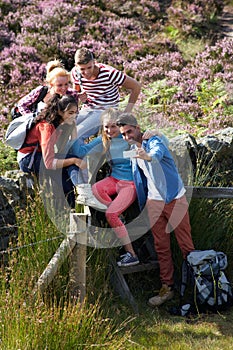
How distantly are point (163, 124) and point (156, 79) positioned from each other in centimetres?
270

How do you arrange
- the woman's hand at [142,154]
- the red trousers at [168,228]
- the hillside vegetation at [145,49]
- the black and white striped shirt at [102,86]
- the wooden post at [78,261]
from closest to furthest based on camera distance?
the wooden post at [78,261] < the woman's hand at [142,154] < the red trousers at [168,228] < the black and white striped shirt at [102,86] < the hillside vegetation at [145,49]

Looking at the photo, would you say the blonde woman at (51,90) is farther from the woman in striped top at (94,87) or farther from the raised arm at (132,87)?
the raised arm at (132,87)

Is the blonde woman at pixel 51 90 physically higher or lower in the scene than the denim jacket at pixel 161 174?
higher

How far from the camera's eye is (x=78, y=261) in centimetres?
583

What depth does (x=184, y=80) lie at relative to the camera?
12.0 m

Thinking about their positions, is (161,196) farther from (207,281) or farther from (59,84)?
(59,84)

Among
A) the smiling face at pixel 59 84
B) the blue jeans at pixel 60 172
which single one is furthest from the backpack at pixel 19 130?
the smiling face at pixel 59 84

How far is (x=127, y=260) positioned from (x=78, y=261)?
774mm

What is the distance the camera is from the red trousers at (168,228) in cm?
643

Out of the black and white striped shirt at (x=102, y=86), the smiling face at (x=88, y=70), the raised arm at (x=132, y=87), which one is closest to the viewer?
the smiling face at (x=88, y=70)

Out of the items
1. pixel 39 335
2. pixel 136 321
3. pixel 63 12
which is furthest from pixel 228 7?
pixel 39 335

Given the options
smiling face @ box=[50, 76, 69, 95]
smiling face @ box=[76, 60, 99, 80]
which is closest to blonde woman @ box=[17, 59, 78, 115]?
smiling face @ box=[50, 76, 69, 95]

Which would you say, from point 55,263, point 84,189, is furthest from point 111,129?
point 55,263

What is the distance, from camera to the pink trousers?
6.38 meters
